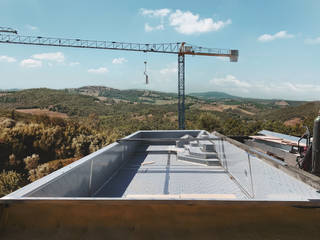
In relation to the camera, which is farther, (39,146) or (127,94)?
(127,94)

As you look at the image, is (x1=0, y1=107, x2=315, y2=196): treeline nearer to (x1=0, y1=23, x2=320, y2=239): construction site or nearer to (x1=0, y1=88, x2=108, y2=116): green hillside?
(x1=0, y1=23, x2=320, y2=239): construction site

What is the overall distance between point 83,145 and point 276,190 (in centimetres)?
1350

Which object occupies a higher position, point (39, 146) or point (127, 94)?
point (127, 94)

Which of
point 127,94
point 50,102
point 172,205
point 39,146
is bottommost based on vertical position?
point 39,146

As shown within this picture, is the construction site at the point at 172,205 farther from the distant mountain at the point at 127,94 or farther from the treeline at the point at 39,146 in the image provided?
the distant mountain at the point at 127,94

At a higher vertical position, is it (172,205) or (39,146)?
(172,205)

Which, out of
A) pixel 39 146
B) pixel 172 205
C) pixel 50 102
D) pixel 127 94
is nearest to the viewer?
pixel 172 205

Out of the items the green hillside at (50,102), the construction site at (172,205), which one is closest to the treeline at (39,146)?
the construction site at (172,205)

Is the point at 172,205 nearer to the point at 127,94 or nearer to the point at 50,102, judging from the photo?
the point at 50,102

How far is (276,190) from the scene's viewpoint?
175cm

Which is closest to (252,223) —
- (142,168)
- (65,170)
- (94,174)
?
(65,170)

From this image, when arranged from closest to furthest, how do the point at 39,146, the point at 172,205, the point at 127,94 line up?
the point at 172,205 < the point at 39,146 < the point at 127,94

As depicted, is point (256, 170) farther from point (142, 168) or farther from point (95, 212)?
point (142, 168)

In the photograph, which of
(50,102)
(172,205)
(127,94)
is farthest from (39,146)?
(127,94)
